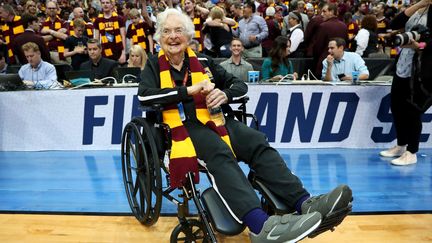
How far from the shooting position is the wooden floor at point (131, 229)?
8.28 ft

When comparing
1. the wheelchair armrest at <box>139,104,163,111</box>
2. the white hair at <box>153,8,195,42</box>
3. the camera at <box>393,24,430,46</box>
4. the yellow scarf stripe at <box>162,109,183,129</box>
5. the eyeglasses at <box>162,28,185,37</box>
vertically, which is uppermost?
the white hair at <box>153,8,195,42</box>

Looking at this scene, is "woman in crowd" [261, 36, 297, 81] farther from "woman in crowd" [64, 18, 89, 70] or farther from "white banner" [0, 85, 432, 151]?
"woman in crowd" [64, 18, 89, 70]

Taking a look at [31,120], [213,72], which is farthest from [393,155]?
[31,120]

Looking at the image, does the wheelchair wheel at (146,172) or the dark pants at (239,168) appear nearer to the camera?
the dark pants at (239,168)

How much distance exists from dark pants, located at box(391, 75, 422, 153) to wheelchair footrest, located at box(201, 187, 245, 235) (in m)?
2.25

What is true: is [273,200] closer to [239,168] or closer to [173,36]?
[239,168]

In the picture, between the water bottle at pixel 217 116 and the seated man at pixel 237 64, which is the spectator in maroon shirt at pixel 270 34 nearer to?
the seated man at pixel 237 64

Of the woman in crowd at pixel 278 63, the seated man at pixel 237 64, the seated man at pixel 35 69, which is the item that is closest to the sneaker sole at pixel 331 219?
the seated man at pixel 237 64

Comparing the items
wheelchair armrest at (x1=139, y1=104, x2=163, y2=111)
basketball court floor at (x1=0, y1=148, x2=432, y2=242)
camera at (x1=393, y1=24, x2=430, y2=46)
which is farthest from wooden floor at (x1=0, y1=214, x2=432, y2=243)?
camera at (x1=393, y1=24, x2=430, y2=46)

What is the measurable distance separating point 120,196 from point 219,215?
1336 millimetres

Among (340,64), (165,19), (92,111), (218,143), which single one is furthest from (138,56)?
(218,143)

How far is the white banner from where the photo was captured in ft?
14.1

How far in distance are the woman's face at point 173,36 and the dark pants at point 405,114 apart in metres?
2.05

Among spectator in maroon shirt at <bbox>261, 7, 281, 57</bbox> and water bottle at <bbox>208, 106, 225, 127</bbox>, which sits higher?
water bottle at <bbox>208, 106, 225, 127</bbox>
